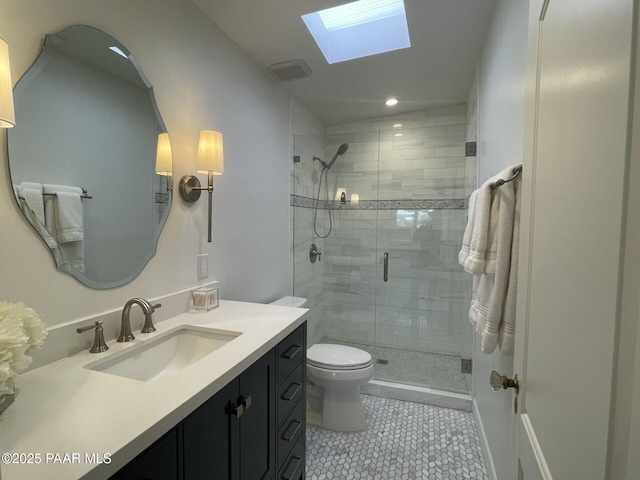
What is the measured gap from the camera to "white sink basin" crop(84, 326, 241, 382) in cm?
105

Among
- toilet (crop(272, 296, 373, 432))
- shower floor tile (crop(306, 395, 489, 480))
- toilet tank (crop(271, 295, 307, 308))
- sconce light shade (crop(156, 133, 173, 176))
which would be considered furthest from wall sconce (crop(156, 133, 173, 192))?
shower floor tile (crop(306, 395, 489, 480))

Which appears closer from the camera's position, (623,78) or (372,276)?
(623,78)

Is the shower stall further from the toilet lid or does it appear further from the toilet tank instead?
the toilet lid

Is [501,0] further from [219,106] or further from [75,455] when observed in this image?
[75,455]

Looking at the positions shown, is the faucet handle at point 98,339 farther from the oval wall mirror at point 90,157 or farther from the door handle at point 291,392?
the door handle at point 291,392

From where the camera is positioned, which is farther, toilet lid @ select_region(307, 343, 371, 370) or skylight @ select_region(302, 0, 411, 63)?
toilet lid @ select_region(307, 343, 371, 370)

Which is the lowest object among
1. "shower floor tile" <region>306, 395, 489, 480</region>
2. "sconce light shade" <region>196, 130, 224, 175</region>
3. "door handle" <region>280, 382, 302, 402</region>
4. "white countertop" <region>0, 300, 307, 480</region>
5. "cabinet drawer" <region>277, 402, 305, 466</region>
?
"shower floor tile" <region>306, 395, 489, 480</region>

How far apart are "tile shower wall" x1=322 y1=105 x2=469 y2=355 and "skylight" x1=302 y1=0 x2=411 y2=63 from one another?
1.05 meters

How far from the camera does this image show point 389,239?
9.67ft

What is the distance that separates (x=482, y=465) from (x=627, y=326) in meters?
1.82

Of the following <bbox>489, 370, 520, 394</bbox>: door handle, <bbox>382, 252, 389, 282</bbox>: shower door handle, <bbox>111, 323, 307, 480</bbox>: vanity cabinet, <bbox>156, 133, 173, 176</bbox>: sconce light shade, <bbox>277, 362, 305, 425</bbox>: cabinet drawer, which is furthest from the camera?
<bbox>382, 252, 389, 282</bbox>: shower door handle

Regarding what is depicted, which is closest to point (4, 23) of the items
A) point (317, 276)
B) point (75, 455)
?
point (75, 455)

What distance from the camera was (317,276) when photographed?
10.2 feet

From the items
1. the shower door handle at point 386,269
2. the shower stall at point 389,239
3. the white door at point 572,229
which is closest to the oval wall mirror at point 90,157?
the white door at point 572,229
